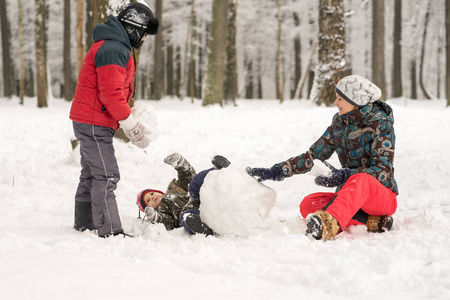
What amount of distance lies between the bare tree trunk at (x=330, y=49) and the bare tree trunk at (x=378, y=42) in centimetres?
352

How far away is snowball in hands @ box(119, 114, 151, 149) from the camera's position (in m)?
3.22

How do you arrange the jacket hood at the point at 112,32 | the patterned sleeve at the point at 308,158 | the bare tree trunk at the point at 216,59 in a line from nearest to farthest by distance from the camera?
1. the jacket hood at the point at 112,32
2. the patterned sleeve at the point at 308,158
3. the bare tree trunk at the point at 216,59

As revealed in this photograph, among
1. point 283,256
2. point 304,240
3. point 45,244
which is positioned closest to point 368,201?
point 304,240

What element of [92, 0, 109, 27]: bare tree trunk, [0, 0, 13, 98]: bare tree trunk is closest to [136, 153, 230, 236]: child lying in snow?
[92, 0, 109, 27]: bare tree trunk

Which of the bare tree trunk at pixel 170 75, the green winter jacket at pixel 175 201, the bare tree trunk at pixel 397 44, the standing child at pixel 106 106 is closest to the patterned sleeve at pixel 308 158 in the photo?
the green winter jacket at pixel 175 201

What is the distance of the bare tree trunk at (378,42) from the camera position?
13.0 metres

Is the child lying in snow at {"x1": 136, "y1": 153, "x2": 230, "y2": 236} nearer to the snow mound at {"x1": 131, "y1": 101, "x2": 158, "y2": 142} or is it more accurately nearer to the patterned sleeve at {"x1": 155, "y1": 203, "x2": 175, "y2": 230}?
the patterned sleeve at {"x1": 155, "y1": 203, "x2": 175, "y2": 230}

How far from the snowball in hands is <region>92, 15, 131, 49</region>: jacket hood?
24.0 inches

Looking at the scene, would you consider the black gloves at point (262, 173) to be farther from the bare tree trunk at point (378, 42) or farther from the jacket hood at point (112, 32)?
the bare tree trunk at point (378, 42)

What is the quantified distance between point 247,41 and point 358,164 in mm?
27433

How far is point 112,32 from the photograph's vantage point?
3.22 metres

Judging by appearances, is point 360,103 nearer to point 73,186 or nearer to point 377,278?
point 377,278

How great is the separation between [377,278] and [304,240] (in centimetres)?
75

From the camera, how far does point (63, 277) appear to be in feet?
7.11
